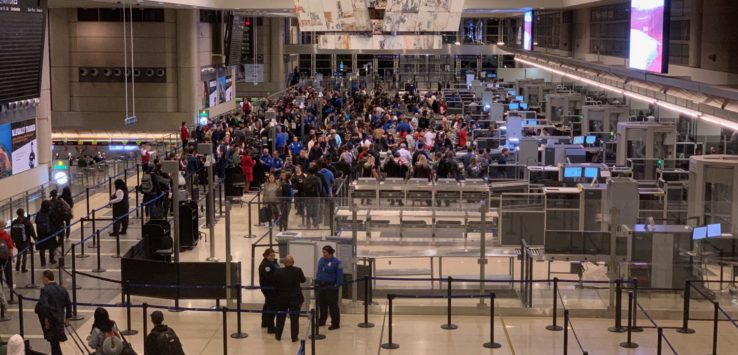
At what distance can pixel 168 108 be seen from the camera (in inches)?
1405

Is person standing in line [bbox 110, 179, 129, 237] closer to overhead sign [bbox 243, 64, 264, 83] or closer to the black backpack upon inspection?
the black backpack

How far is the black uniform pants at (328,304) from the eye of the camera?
43.2 feet

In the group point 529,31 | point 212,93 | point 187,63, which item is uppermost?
point 529,31

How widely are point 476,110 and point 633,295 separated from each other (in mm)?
26312

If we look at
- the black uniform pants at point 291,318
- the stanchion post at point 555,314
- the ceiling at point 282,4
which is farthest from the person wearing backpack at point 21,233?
the ceiling at point 282,4

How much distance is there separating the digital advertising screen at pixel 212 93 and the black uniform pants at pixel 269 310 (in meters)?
26.4

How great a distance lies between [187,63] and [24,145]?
45.8ft

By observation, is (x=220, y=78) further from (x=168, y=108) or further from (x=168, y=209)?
(x=168, y=209)

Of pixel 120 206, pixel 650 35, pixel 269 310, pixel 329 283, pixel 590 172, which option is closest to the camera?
pixel 269 310

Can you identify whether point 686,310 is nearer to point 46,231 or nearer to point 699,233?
point 699,233

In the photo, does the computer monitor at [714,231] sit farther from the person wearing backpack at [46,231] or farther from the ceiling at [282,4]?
the ceiling at [282,4]

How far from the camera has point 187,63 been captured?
35.4m

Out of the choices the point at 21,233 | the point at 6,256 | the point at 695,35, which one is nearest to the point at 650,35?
the point at 695,35

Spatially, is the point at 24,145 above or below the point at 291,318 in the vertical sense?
above
